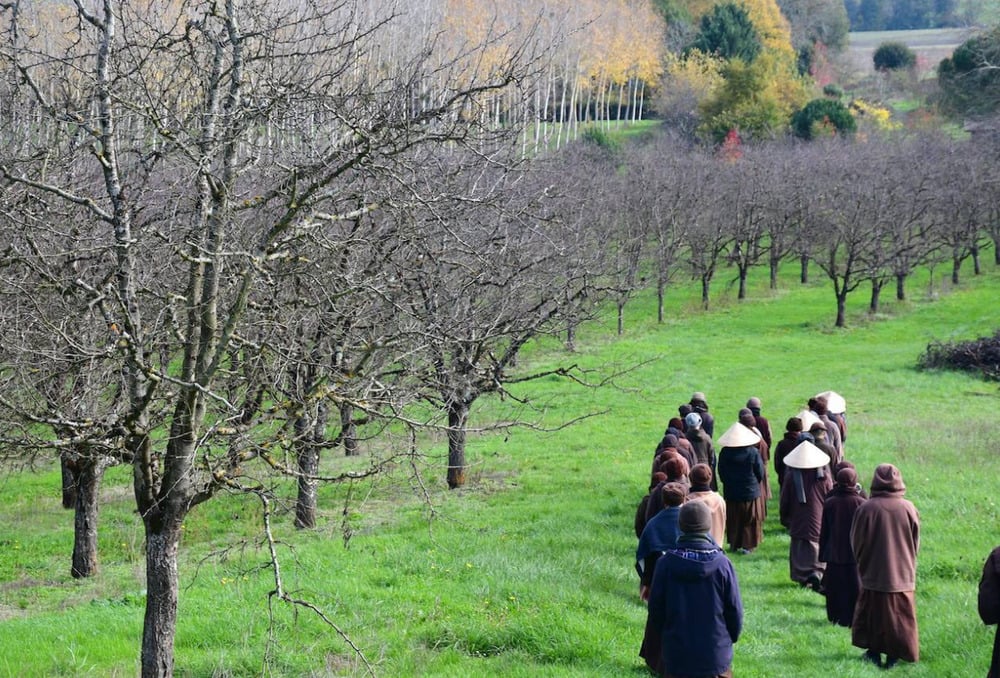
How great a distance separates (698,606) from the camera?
661 cm


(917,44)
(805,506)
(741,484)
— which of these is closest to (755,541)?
(741,484)

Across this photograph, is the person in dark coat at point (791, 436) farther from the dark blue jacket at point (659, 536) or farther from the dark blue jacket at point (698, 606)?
the dark blue jacket at point (698, 606)

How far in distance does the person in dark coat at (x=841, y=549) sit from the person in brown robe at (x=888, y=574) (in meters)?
0.73

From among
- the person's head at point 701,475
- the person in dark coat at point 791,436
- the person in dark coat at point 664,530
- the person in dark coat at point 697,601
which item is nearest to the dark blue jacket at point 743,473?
the person in dark coat at point 791,436

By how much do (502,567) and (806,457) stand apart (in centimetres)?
334

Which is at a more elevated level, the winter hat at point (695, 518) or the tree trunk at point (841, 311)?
the tree trunk at point (841, 311)

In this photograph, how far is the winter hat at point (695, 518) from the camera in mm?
6480

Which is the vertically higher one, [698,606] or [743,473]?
[743,473]

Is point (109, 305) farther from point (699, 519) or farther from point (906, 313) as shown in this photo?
point (906, 313)

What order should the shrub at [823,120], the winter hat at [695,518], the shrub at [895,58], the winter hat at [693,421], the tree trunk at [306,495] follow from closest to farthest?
the winter hat at [695,518], the tree trunk at [306,495], the winter hat at [693,421], the shrub at [823,120], the shrub at [895,58]

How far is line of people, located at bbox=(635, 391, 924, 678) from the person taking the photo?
6625 mm

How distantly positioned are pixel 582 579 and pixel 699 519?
4352mm

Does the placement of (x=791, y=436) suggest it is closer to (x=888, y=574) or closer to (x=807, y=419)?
(x=807, y=419)

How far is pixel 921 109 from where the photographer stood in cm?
6562
